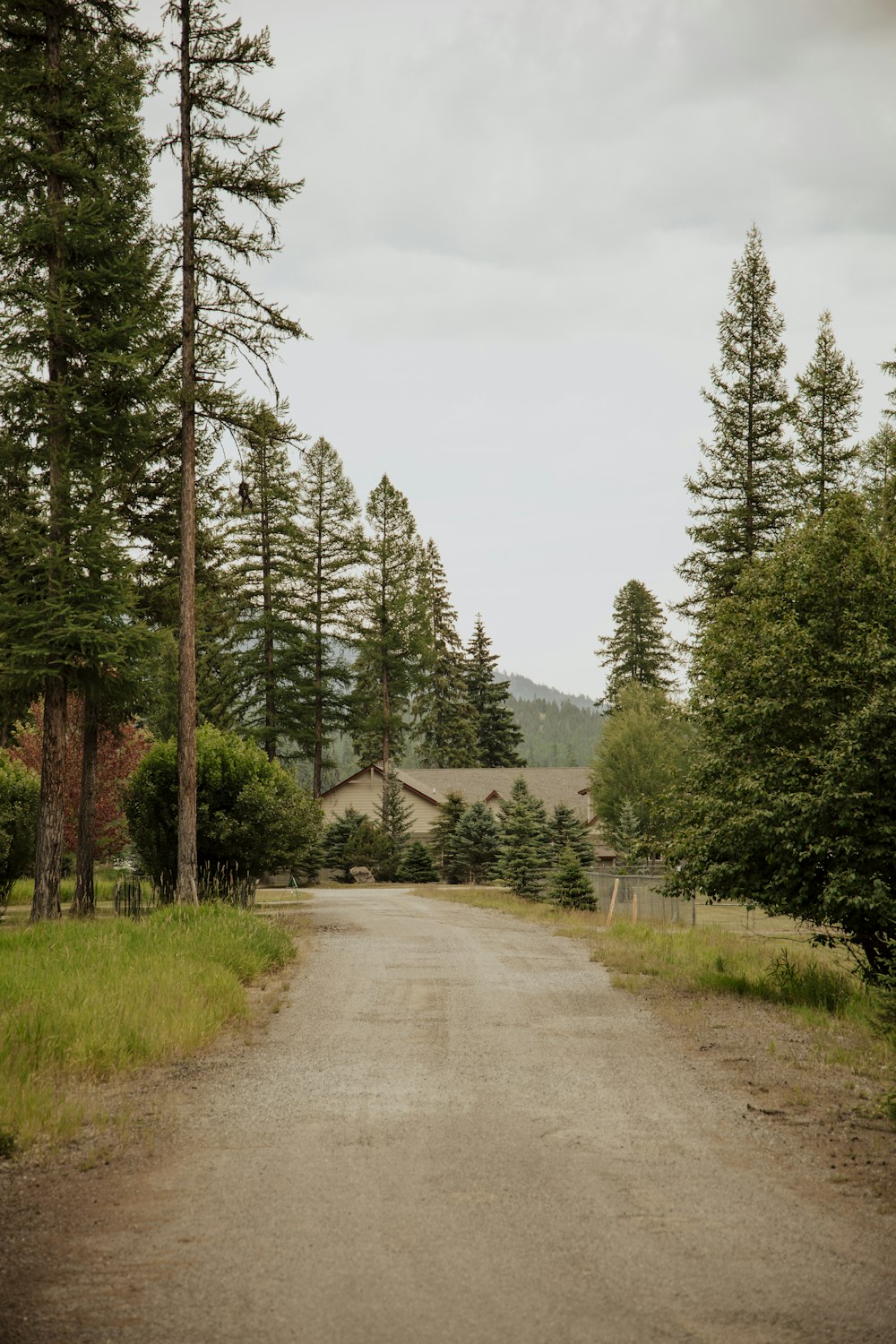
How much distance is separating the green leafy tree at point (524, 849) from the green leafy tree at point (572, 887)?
4.00 metres

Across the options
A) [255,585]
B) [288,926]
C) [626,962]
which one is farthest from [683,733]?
[626,962]

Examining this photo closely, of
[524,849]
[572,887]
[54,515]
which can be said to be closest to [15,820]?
[54,515]

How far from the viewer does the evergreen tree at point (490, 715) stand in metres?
79.5

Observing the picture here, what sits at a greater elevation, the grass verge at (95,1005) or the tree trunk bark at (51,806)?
the tree trunk bark at (51,806)

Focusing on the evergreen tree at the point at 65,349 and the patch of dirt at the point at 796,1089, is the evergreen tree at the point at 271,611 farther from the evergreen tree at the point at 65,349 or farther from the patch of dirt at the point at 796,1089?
the patch of dirt at the point at 796,1089

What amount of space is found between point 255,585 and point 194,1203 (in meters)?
45.4

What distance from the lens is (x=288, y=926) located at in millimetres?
21547

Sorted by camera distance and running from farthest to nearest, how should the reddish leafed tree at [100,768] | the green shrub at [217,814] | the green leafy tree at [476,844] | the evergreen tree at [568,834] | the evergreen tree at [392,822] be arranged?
1. the evergreen tree at [392,822]
2. the green leafy tree at [476,844]
3. the evergreen tree at [568,834]
4. the reddish leafed tree at [100,768]
5. the green shrub at [217,814]

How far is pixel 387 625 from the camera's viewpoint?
190 ft

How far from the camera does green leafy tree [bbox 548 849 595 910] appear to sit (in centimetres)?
2984

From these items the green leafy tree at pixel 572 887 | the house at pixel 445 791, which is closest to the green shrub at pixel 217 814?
the green leafy tree at pixel 572 887

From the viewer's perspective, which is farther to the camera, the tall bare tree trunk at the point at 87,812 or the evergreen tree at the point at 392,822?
the evergreen tree at the point at 392,822

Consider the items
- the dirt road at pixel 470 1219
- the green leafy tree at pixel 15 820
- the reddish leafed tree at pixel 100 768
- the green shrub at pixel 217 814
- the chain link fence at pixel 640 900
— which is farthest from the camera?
the reddish leafed tree at pixel 100 768

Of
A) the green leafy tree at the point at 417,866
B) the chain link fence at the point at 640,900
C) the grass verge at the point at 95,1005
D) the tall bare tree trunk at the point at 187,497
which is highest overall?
the tall bare tree trunk at the point at 187,497
